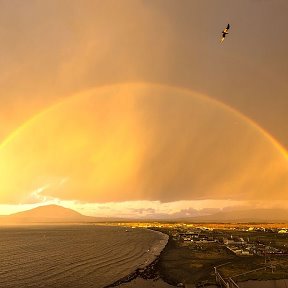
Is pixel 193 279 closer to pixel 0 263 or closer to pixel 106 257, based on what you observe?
pixel 106 257

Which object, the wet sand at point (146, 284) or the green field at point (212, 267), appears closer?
the wet sand at point (146, 284)

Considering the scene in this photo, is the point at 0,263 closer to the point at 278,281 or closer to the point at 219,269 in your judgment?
the point at 219,269

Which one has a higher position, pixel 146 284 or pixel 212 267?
pixel 212 267

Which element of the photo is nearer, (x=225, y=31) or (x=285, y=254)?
(x=225, y=31)

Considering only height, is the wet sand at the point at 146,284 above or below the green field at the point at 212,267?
below

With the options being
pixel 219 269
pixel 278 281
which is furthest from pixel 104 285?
pixel 278 281

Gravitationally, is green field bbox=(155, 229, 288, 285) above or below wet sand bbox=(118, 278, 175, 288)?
above

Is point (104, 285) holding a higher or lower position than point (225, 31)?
lower

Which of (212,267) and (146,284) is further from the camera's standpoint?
(212,267)

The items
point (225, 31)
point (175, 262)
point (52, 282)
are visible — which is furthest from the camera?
point (175, 262)

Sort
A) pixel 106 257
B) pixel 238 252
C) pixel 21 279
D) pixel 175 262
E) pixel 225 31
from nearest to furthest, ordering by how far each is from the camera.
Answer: pixel 225 31, pixel 21 279, pixel 175 262, pixel 238 252, pixel 106 257

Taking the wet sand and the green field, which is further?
the green field
